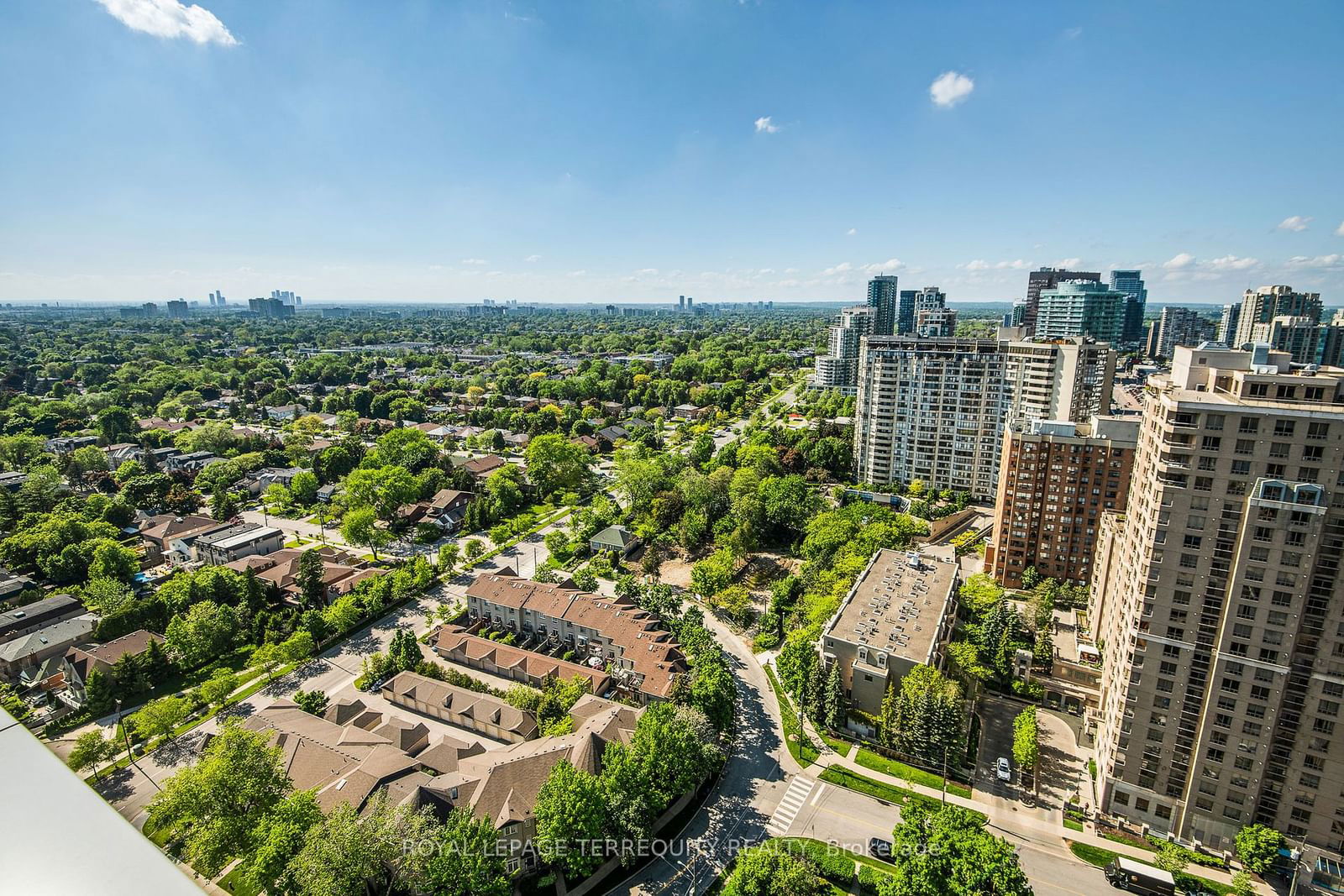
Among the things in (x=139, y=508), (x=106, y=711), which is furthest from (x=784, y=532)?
(x=139, y=508)

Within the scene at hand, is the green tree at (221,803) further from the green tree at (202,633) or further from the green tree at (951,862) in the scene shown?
the green tree at (951,862)

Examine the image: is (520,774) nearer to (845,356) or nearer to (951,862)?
(951,862)

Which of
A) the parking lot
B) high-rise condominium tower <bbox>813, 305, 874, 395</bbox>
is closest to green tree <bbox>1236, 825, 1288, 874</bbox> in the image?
the parking lot

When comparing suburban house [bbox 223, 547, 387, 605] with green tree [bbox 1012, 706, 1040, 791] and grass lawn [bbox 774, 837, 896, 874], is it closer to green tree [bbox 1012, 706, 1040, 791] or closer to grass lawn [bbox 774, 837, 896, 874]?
grass lawn [bbox 774, 837, 896, 874]

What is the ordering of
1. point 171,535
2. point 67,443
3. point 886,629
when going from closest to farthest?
point 886,629 < point 171,535 < point 67,443

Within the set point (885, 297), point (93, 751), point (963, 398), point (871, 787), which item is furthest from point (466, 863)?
point (885, 297)

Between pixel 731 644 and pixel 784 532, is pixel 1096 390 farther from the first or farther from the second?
pixel 731 644
